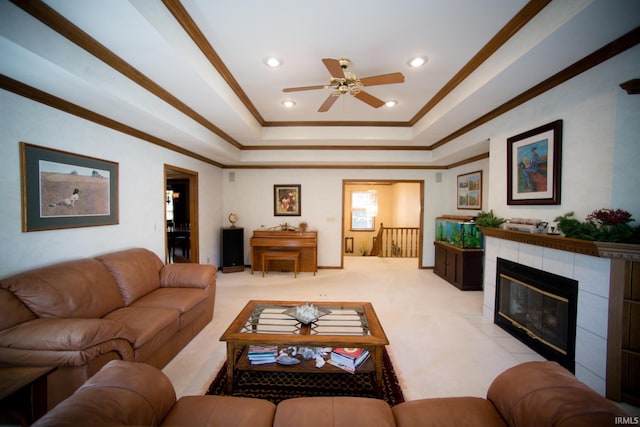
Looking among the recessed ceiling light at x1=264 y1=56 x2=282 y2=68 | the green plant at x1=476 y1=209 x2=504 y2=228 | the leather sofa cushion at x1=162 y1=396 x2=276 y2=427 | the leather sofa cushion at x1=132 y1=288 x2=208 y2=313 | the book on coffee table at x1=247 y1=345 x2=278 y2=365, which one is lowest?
the book on coffee table at x1=247 y1=345 x2=278 y2=365

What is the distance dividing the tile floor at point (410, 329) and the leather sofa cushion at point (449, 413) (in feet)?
2.44

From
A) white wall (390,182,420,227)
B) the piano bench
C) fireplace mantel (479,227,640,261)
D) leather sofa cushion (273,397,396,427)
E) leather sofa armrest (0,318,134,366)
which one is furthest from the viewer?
white wall (390,182,420,227)

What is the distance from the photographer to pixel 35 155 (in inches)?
82.1

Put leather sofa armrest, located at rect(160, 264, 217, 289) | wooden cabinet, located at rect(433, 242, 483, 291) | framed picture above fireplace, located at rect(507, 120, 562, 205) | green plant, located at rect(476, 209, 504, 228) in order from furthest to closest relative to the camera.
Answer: wooden cabinet, located at rect(433, 242, 483, 291), green plant, located at rect(476, 209, 504, 228), leather sofa armrest, located at rect(160, 264, 217, 289), framed picture above fireplace, located at rect(507, 120, 562, 205)

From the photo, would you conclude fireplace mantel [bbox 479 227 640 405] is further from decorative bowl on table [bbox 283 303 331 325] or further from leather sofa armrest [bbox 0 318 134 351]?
leather sofa armrest [bbox 0 318 134 351]

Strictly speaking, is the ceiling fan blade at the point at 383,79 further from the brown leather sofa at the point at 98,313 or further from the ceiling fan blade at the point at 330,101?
the brown leather sofa at the point at 98,313

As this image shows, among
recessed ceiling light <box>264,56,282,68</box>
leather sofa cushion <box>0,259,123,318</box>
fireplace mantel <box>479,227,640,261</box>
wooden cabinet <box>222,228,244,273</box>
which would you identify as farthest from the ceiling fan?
wooden cabinet <box>222,228,244,273</box>

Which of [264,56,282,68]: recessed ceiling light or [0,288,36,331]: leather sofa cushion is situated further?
[264,56,282,68]: recessed ceiling light

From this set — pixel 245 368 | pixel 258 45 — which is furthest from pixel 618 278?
pixel 258 45

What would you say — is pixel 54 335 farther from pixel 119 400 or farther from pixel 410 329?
pixel 410 329

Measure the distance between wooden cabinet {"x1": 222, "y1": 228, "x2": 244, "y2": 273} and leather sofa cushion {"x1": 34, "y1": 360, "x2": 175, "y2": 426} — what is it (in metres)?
4.34

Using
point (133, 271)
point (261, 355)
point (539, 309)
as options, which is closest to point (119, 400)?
point (261, 355)

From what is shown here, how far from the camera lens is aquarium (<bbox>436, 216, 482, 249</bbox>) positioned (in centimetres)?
445

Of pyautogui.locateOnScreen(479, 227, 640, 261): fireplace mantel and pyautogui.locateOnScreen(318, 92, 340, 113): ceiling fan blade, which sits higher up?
pyautogui.locateOnScreen(318, 92, 340, 113): ceiling fan blade
